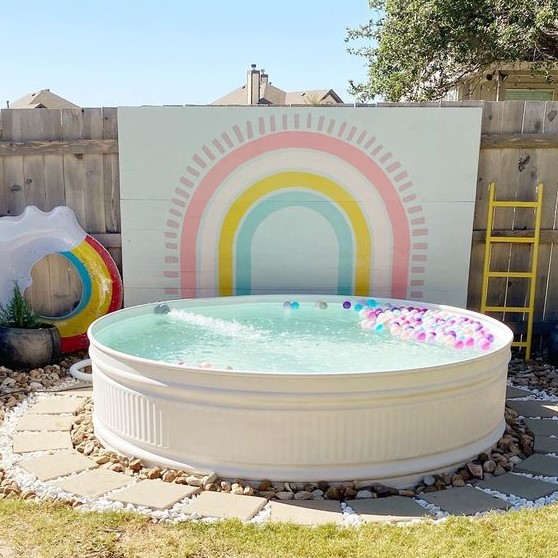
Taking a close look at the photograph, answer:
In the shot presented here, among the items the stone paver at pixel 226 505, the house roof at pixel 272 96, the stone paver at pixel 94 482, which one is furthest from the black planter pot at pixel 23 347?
the house roof at pixel 272 96

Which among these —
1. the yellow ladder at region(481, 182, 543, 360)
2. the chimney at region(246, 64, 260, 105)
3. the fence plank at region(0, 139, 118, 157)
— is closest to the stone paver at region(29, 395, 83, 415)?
the fence plank at region(0, 139, 118, 157)

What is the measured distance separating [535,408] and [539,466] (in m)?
1.09

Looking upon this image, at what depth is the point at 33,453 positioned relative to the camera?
3432 mm

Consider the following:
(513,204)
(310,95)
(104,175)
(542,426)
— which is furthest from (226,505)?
(310,95)

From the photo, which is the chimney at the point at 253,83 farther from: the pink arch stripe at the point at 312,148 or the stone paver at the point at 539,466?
the stone paver at the point at 539,466

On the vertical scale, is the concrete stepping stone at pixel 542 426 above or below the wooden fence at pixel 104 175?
below

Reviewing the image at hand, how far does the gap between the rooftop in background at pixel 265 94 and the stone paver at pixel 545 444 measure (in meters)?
14.3

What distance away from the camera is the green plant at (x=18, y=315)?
16.9 ft

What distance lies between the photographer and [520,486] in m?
3.07

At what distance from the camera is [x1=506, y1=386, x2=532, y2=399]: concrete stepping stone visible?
4.62 meters

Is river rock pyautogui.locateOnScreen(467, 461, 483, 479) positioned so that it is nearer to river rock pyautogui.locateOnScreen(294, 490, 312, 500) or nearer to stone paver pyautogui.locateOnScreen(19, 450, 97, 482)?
river rock pyautogui.locateOnScreen(294, 490, 312, 500)

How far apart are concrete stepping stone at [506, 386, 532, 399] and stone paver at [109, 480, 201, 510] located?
110 inches

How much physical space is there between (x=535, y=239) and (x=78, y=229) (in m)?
4.36

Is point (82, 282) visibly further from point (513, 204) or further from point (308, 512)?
point (513, 204)
